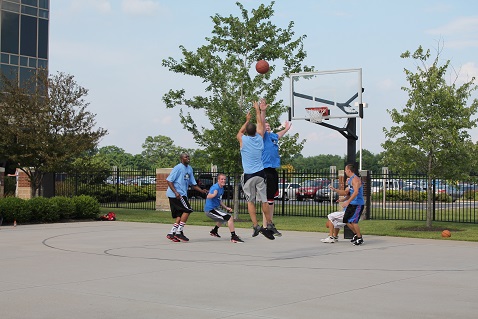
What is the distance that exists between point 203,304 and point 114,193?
2864 cm

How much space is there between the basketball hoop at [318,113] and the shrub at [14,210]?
31.4 feet

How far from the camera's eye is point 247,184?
12297mm

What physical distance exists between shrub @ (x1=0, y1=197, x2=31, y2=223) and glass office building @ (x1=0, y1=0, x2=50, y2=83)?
26705mm

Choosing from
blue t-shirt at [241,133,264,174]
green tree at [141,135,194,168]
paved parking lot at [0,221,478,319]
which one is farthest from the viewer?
green tree at [141,135,194,168]

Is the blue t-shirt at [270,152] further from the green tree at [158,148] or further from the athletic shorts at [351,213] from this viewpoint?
the green tree at [158,148]

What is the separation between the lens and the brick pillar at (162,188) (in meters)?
30.0

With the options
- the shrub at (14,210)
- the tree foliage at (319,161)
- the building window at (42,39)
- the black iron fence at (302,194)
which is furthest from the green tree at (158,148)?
the shrub at (14,210)

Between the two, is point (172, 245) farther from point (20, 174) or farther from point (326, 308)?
point (20, 174)

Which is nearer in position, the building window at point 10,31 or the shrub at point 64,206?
the shrub at point 64,206

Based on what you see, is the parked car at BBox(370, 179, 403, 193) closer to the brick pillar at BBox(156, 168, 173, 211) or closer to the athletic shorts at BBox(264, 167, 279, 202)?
the brick pillar at BBox(156, 168, 173, 211)

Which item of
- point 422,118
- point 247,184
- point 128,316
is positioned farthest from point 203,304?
point 422,118

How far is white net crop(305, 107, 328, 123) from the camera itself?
21844mm

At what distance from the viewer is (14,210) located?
21.6m

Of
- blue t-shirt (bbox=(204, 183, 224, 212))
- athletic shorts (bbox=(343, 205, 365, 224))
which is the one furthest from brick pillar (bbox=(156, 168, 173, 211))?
athletic shorts (bbox=(343, 205, 365, 224))
